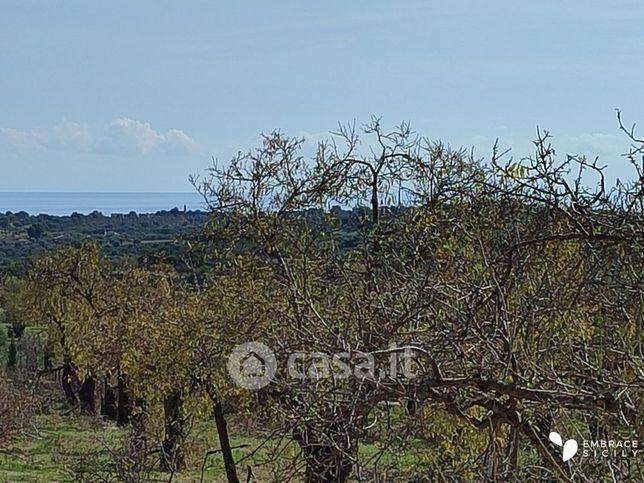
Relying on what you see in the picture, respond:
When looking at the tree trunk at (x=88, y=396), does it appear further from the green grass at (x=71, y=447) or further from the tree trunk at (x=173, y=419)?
the tree trunk at (x=173, y=419)

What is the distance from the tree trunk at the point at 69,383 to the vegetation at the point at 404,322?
22.9 feet

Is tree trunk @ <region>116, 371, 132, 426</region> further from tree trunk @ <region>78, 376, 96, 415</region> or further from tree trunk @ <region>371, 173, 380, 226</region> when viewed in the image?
tree trunk @ <region>371, 173, 380, 226</region>

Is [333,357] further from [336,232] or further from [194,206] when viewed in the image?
[194,206]

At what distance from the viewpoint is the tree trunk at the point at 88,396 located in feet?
57.9

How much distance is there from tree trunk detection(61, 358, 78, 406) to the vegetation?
275 inches

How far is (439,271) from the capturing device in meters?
3.59

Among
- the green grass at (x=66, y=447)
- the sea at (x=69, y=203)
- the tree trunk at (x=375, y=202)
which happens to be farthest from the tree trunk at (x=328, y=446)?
the sea at (x=69, y=203)

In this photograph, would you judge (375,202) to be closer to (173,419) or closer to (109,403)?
(173,419)

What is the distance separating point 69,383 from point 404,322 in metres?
16.4

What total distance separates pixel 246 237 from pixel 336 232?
2.27ft

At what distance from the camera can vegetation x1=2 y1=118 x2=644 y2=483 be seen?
2480 millimetres

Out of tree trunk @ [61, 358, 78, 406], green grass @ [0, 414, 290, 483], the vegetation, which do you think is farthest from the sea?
the vegetation

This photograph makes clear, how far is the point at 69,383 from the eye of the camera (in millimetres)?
18438

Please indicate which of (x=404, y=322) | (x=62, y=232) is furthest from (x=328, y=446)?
(x=62, y=232)
